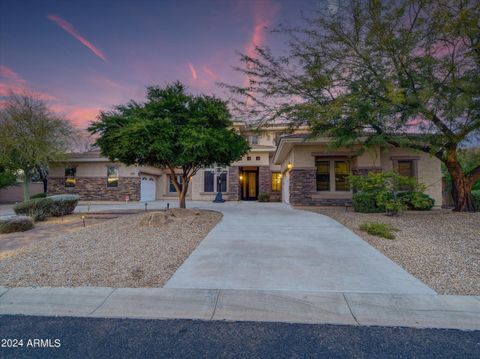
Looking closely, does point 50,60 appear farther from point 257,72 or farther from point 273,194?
point 273,194

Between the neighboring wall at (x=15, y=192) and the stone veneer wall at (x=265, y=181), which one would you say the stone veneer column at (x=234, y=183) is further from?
the neighboring wall at (x=15, y=192)

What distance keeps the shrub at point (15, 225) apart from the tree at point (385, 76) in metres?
9.09

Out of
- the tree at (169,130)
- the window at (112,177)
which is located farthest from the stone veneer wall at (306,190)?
Answer: the window at (112,177)

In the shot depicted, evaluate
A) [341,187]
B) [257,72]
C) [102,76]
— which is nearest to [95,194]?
[102,76]

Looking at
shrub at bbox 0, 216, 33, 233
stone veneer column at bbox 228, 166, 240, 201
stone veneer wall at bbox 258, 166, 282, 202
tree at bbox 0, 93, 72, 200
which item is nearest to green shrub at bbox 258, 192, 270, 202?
stone veneer wall at bbox 258, 166, 282, 202

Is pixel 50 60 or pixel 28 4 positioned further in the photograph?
pixel 50 60

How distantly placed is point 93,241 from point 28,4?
28.7ft

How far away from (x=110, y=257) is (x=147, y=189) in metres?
16.6

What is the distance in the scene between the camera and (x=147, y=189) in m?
20.4

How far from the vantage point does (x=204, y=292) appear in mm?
3350

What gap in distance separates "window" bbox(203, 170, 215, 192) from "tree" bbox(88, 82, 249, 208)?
34.2 feet

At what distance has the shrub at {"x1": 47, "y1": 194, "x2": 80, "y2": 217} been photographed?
1079 cm

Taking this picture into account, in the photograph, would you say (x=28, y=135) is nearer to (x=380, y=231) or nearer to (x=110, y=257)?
(x=110, y=257)

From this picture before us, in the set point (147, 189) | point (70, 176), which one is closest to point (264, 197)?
point (147, 189)
